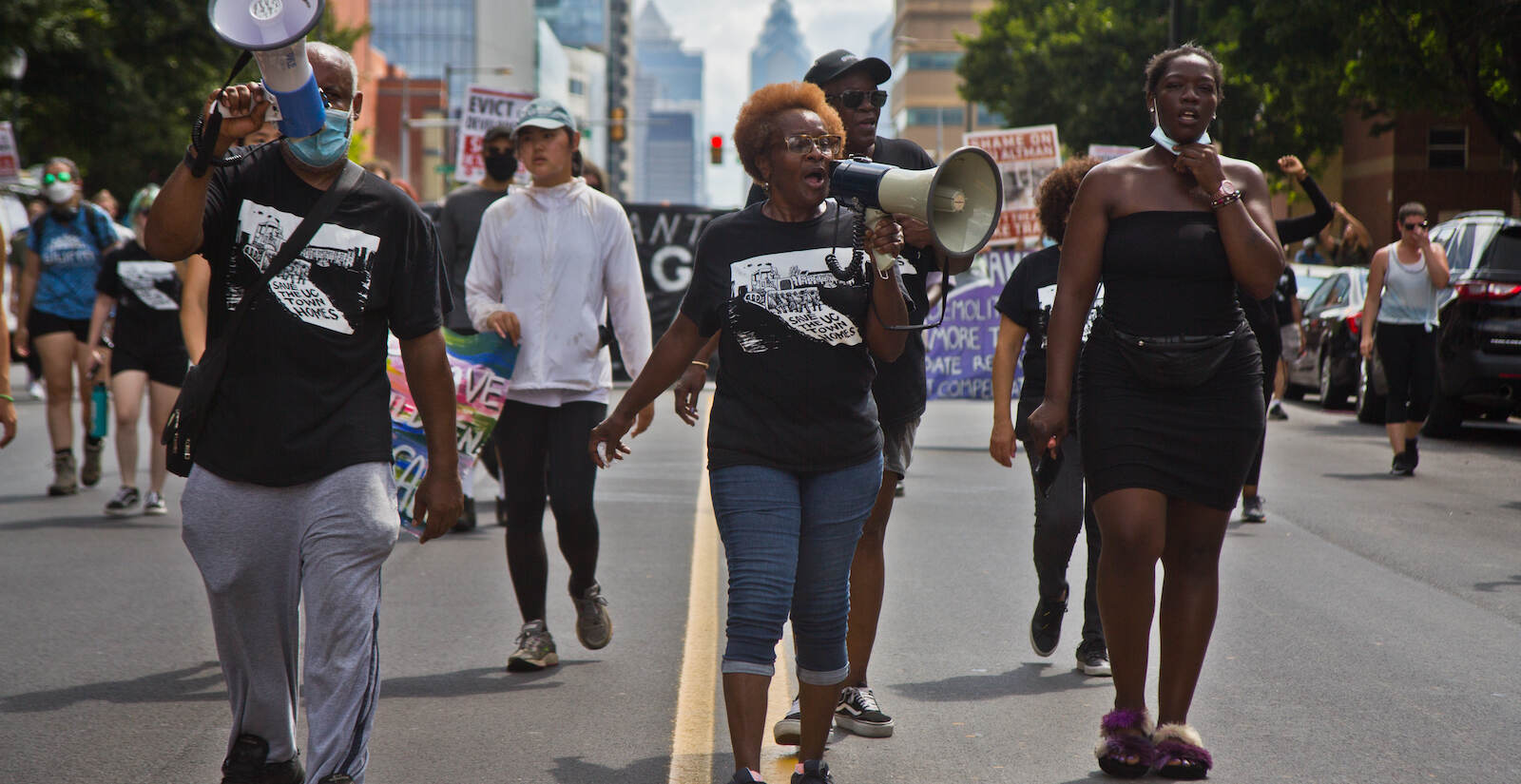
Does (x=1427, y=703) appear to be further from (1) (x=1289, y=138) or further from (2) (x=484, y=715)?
(1) (x=1289, y=138)

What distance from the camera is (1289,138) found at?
39.9m

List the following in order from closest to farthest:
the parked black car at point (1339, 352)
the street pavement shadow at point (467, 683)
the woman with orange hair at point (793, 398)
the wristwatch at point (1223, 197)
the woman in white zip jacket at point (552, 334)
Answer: the woman with orange hair at point (793, 398), the wristwatch at point (1223, 197), the street pavement shadow at point (467, 683), the woman in white zip jacket at point (552, 334), the parked black car at point (1339, 352)

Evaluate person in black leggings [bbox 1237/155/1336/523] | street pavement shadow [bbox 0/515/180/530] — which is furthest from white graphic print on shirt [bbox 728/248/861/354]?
street pavement shadow [bbox 0/515/180/530]

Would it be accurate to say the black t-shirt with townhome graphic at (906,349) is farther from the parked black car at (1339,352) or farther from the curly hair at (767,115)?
the parked black car at (1339,352)

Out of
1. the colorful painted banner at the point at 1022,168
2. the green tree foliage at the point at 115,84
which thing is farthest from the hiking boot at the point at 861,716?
the green tree foliage at the point at 115,84

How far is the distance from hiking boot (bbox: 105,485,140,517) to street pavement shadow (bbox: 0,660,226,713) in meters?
4.30

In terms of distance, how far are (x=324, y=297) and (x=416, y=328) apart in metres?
0.25

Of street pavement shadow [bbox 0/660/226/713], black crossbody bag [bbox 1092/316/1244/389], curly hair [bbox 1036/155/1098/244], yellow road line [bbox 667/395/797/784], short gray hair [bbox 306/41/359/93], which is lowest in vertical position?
street pavement shadow [bbox 0/660/226/713]

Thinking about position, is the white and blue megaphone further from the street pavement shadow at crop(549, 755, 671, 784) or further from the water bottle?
the water bottle

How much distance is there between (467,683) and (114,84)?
30497 mm

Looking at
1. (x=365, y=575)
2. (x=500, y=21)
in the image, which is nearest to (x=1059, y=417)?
(x=365, y=575)

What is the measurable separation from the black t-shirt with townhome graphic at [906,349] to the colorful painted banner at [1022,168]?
13658mm

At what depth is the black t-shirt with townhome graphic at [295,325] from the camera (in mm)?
3672

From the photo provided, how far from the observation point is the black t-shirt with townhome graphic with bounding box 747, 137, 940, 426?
473cm
